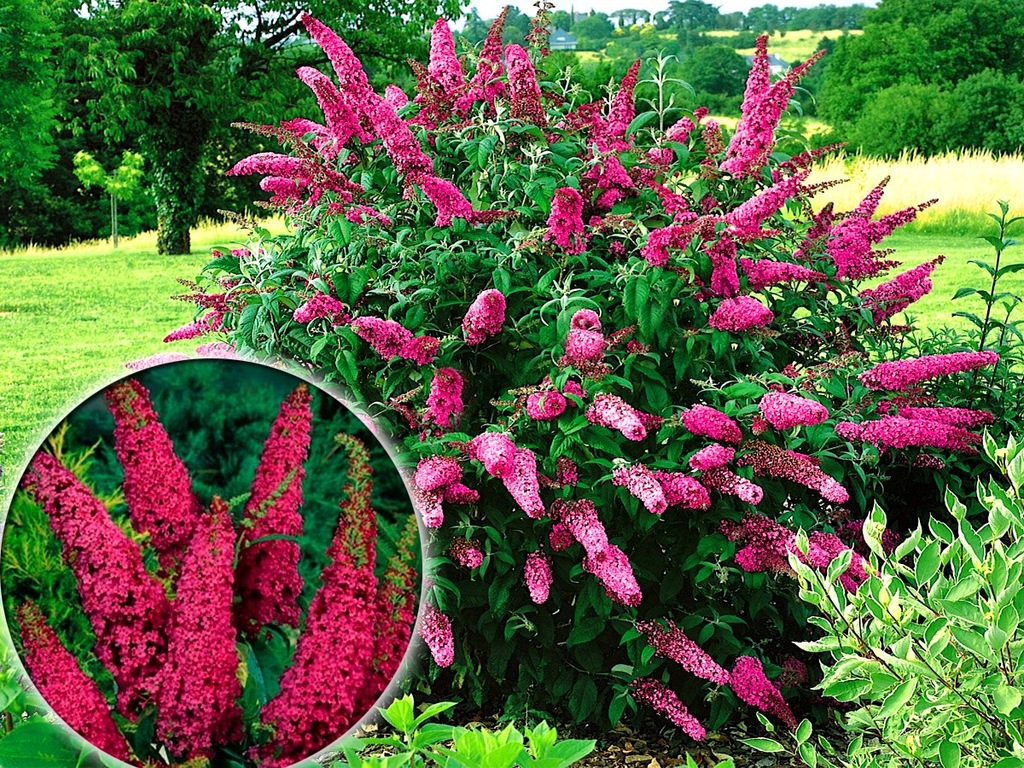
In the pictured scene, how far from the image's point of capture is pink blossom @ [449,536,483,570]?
2.69 meters

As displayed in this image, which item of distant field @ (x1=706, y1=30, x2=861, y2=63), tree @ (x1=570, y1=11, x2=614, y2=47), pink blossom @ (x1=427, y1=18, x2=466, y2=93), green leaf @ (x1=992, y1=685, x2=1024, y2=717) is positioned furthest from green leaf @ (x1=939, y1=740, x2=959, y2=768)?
distant field @ (x1=706, y1=30, x2=861, y2=63)

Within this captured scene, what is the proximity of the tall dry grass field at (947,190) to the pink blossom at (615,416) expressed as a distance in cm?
1439

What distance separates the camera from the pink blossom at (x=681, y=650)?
269 centimetres

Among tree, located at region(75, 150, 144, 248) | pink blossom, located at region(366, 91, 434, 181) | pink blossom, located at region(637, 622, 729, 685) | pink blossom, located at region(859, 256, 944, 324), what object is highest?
pink blossom, located at region(366, 91, 434, 181)

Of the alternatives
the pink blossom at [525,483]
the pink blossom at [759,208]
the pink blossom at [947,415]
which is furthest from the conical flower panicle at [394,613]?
the pink blossom at [947,415]

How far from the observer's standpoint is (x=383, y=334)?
2.80 m

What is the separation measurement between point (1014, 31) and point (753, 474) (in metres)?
45.7

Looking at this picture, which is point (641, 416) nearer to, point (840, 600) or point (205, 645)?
point (840, 600)

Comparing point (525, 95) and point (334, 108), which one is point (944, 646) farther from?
point (334, 108)

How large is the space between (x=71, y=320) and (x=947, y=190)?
14.0 meters

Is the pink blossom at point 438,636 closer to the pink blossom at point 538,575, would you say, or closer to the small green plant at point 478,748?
the pink blossom at point 538,575

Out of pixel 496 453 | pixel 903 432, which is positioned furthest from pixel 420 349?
pixel 903 432

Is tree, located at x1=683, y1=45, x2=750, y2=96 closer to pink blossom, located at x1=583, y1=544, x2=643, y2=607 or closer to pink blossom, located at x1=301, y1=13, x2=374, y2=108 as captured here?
pink blossom, located at x1=301, y1=13, x2=374, y2=108

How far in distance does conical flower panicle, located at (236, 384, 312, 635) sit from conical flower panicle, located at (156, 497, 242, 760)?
38 mm
